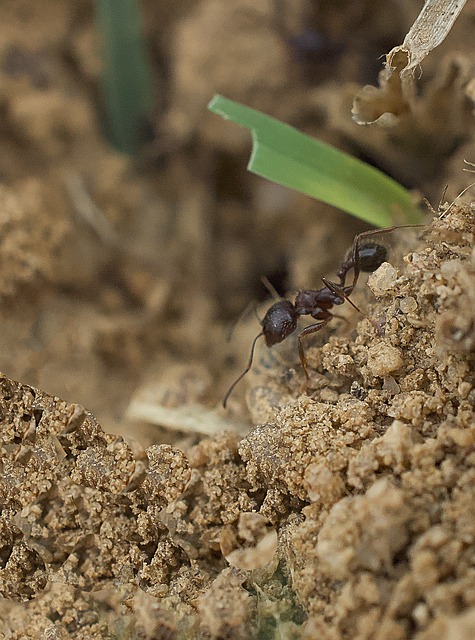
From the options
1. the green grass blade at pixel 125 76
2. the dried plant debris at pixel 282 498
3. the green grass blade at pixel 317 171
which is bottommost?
the dried plant debris at pixel 282 498

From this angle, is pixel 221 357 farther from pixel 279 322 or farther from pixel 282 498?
pixel 282 498

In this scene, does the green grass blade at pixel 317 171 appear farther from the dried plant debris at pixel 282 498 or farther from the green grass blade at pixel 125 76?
the green grass blade at pixel 125 76

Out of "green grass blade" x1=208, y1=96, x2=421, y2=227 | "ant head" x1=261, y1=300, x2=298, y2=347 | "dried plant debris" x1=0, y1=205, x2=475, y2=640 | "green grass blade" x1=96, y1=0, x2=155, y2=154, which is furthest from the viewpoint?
"green grass blade" x1=96, y1=0, x2=155, y2=154

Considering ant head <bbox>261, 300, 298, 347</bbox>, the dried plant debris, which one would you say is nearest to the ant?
ant head <bbox>261, 300, 298, 347</bbox>

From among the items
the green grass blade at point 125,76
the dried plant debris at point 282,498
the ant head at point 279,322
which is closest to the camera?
the dried plant debris at point 282,498

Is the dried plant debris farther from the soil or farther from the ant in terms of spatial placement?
the ant

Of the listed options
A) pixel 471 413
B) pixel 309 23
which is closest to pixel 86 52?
pixel 309 23

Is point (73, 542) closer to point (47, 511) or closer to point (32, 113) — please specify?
point (47, 511)

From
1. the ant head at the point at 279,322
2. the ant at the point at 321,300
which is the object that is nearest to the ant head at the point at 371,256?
the ant at the point at 321,300
